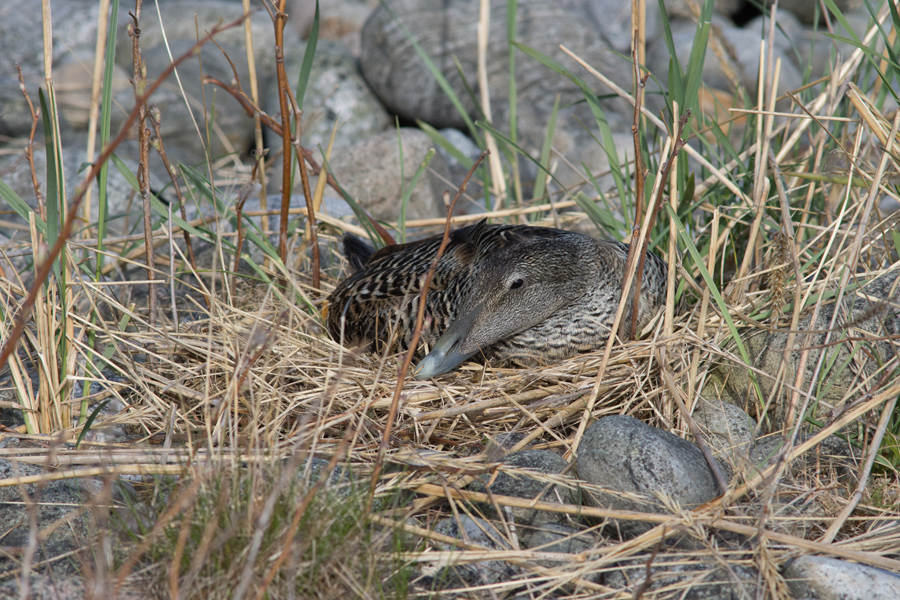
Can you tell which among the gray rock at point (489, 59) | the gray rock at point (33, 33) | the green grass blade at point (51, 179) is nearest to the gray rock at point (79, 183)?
the green grass blade at point (51, 179)

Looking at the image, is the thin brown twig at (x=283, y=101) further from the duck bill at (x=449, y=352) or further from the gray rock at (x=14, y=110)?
the gray rock at (x=14, y=110)

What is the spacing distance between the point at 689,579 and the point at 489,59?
6574 mm

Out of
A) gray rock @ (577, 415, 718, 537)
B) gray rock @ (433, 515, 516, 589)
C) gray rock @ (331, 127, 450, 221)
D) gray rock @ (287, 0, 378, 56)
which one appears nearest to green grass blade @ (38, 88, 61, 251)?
gray rock @ (433, 515, 516, 589)

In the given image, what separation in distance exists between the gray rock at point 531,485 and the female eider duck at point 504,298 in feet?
1.90

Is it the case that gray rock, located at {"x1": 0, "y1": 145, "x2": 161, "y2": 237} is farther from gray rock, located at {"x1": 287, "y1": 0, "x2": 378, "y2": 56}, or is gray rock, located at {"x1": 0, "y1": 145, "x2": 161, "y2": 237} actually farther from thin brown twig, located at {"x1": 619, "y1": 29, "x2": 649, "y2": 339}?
gray rock, located at {"x1": 287, "y1": 0, "x2": 378, "y2": 56}

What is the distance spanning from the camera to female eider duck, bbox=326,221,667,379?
280 cm


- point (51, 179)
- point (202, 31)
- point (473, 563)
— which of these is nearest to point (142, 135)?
point (51, 179)

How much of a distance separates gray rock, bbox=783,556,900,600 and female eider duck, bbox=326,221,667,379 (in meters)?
1.20

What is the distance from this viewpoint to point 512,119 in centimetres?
425

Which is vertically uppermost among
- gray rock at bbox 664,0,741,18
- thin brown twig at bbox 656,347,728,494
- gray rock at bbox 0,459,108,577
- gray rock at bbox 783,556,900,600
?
gray rock at bbox 664,0,741,18

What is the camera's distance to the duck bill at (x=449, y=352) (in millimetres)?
2711

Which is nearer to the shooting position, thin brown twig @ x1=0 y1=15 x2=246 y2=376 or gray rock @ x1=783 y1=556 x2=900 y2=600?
thin brown twig @ x1=0 y1=15 x2=246 y2=376

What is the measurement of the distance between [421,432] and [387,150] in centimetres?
300

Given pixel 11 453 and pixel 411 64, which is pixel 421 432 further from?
pixel 411 64
